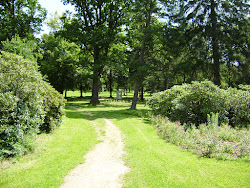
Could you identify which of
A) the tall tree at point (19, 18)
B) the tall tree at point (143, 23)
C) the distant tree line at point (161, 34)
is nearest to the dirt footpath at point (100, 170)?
the distant tree line at point (161, 34)

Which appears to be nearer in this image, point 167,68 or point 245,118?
point 245,118

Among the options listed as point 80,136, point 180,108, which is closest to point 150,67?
point 180,108

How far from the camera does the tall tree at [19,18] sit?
25422mm

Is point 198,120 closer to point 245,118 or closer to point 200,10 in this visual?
point 245,118

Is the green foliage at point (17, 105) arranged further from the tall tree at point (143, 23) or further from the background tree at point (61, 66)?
the background tree at point (61, 66)

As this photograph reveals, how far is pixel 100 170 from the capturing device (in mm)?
5727

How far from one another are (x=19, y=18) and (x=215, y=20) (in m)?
24.5

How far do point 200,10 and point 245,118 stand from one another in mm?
15263

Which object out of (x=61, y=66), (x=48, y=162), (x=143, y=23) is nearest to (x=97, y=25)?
(x=143, y=23)

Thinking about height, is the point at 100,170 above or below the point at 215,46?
below

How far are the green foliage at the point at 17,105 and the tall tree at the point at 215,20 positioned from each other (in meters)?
17.5

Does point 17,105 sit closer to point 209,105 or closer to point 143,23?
point 209,105

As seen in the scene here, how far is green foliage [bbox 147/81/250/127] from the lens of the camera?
37.2 feet

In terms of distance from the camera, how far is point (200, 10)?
2169 cm
